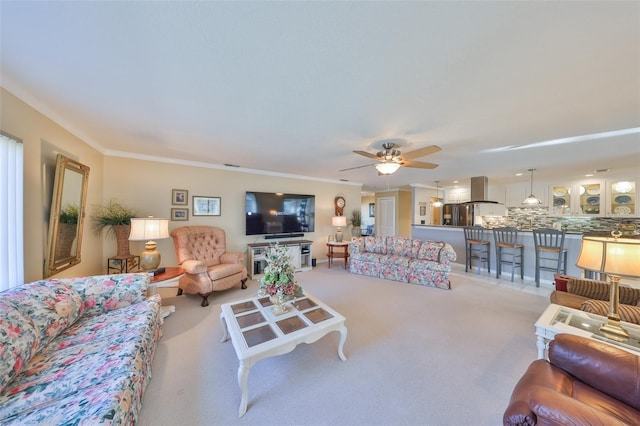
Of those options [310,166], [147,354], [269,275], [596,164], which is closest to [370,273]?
[310,166]

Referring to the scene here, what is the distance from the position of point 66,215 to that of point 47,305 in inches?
45.2

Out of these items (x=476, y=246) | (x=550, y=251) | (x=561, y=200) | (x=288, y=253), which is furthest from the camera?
(x=561, y=200)

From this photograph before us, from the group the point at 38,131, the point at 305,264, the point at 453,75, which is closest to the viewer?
the point at 453,75

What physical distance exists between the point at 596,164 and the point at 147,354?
7.06 m

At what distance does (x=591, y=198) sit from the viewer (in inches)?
208

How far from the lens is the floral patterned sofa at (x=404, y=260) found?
3.90 meters

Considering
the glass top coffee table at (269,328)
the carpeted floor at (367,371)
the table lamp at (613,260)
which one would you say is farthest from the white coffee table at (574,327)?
the glass top coffee table at (269,328)

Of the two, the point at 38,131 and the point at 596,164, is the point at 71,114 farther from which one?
the point at 596,164

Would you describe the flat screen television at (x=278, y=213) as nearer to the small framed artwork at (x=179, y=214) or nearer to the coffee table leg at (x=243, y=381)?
the small framed artwork at (x=179, y=214)

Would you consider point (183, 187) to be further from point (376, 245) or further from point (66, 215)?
point (376, 245)

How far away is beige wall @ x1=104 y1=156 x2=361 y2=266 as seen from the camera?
3.48 metres

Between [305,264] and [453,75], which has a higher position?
[453,75]

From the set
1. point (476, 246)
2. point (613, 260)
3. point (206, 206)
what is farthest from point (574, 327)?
point (206, 206)

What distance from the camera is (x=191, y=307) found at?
301 centimetres
